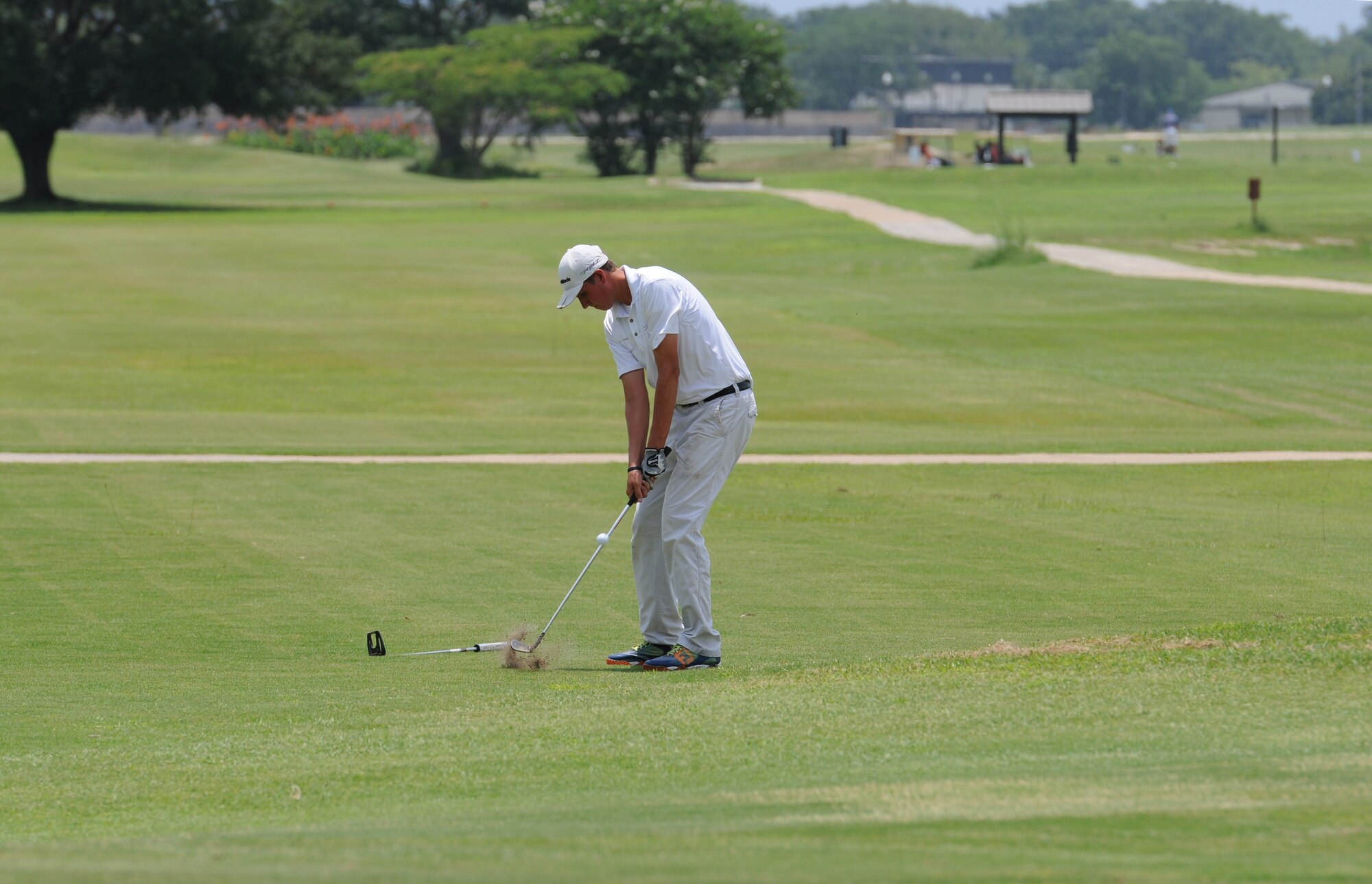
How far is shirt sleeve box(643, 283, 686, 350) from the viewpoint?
31.0ft

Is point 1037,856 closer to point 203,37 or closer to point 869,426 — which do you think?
point 869,426

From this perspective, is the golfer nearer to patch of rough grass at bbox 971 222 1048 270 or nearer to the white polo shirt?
the white polo shirt

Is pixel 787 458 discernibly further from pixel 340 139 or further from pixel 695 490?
pixel 340 139

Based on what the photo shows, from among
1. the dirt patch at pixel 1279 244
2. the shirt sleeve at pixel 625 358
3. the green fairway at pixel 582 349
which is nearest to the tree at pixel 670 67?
the green fairway at pixel 582 349

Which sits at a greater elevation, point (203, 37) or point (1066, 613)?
point (203, 37)

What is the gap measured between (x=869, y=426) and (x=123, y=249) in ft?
92.3

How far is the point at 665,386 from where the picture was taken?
9438 mm

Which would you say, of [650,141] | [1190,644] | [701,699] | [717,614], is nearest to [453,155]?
[650,141]

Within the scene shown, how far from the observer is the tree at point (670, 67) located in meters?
91.6

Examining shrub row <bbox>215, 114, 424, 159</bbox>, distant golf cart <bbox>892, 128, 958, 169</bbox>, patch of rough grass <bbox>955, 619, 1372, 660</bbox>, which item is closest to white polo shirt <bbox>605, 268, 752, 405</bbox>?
patch of rough grass <bbox>955, 619, 1372, 660</bbox>

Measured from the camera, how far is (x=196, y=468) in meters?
19.0

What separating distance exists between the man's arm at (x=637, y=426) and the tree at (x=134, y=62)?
5832 centimetres

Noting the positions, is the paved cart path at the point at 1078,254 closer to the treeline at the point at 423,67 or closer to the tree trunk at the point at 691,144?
the treeline at the point at 423,67

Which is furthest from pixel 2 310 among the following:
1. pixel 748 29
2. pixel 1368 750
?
pixel 748 29
